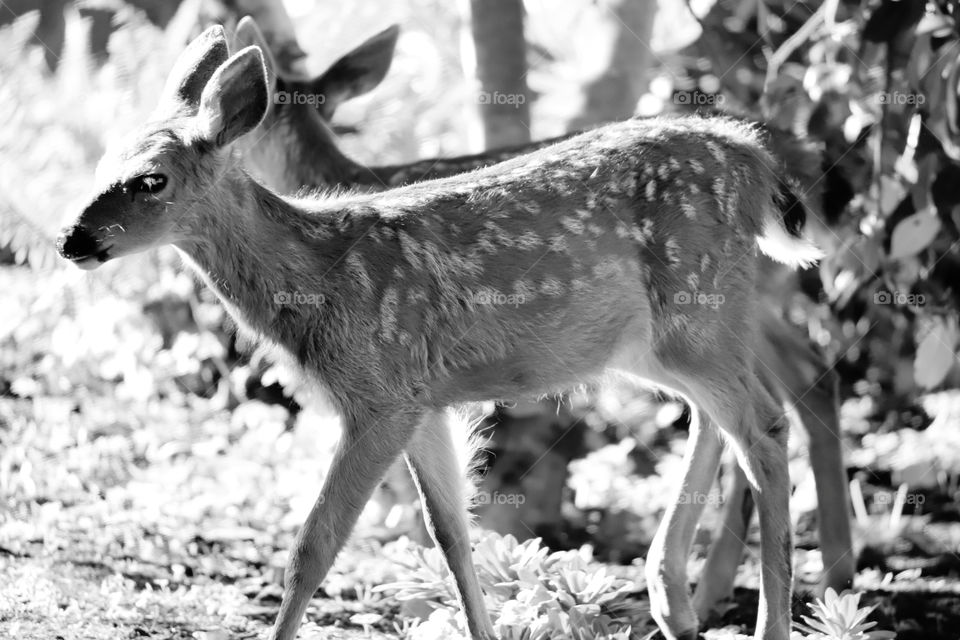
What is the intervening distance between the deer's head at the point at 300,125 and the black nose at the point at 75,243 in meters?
2.29

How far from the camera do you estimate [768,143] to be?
589 centimetres

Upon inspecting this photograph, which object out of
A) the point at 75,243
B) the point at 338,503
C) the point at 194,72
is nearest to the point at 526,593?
the point at 338,503

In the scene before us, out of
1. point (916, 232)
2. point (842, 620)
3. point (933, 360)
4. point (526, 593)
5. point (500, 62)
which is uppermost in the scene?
point (500, 62)

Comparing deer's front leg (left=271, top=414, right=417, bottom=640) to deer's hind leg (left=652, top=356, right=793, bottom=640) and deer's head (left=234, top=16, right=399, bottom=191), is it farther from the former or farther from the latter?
deer's head (left=234, top=16, right=399, bottom=191)

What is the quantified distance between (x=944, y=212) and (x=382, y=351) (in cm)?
239

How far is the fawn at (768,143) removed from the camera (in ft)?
18.0

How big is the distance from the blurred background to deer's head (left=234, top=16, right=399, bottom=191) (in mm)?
262

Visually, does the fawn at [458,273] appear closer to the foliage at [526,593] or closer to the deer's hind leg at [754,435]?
the deer's hind leg at [754,435]

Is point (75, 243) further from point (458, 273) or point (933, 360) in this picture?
point (933, 360)

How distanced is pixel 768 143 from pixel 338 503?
2.79 metres

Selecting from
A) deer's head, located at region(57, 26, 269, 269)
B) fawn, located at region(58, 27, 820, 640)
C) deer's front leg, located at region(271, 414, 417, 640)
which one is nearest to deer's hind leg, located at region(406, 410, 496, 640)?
fawn, located at region(58, 27, 820, 640)

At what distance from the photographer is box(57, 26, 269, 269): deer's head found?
4.02 m

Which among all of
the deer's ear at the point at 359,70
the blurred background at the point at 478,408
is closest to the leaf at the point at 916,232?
the blurred background at the point at 478,408

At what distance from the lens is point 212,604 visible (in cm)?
538
